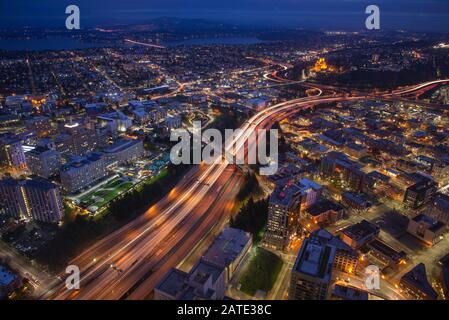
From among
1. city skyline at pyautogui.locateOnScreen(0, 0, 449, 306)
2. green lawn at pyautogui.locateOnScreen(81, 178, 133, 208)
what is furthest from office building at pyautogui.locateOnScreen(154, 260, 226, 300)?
green lawn at pyautogui.locateOnScreen(81, 178, 133, 208)

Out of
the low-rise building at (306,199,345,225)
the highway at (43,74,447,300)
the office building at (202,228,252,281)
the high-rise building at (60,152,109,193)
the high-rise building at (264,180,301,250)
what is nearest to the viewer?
the highway at (43,74,447,300)

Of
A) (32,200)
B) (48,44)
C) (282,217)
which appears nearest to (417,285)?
(282,217)

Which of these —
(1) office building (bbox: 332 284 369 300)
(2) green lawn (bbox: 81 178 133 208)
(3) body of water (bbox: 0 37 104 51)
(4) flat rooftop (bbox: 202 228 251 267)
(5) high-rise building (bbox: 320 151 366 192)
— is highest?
(3) body of water (bbox: 0 37 104 51)

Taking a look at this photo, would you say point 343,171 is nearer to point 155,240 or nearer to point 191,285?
point 155,240

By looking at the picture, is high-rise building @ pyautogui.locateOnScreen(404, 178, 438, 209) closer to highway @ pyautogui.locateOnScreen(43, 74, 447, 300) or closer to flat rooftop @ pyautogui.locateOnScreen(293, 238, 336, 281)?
flat rooftop @ pyautogui.locateOnScreen(293, 238, 336, 281)

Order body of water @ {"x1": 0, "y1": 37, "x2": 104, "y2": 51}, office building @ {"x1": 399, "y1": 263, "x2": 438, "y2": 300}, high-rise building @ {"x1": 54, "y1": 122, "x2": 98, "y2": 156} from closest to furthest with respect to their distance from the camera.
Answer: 1. office building @ {"x1": 399, "y1": 263, "x2": 438, "y2": 300}
2. high-rise building @ {"x1": 54, "y1": 122, "x2": 98, "y2": 156}
3. body of water @ {"x1": 0, "y1": 37, "x2": 104, "y2": 51}

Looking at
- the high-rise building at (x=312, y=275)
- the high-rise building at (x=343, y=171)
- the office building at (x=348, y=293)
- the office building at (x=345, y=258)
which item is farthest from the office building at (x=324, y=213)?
the office building at (x=348, y=293)

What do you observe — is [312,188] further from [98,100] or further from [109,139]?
[98,100]
